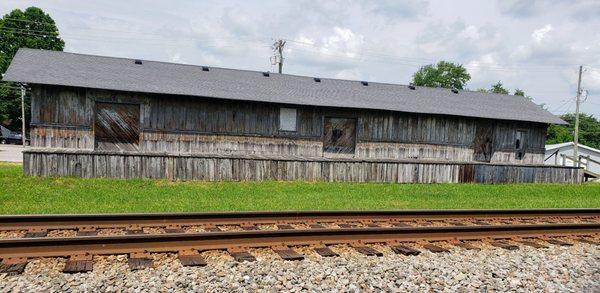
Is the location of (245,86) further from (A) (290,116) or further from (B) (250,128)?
(A) (290,116)

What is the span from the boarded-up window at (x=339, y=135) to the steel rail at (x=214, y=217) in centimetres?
1425

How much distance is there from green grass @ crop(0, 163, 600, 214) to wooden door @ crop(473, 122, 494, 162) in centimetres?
799

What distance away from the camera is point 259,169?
758 inches

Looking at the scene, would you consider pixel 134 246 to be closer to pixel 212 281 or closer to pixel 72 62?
pixel 212 281

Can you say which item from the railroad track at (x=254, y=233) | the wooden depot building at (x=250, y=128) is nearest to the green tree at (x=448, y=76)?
the wooden depot building at (x=250, y=128)

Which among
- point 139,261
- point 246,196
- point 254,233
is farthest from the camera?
point 246,196

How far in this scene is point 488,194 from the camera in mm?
18953

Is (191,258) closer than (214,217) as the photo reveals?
Yes

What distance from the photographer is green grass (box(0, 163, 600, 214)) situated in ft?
41.1

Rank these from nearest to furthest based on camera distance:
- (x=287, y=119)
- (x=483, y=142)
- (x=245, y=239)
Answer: (x=245, y=239) < (x=287, y=119) < (x=483, y=142)

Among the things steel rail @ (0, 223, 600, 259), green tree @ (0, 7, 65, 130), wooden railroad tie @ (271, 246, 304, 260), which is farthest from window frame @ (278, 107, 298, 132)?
green tree @ (0, 7, 65, 130)

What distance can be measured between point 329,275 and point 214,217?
4284 mm

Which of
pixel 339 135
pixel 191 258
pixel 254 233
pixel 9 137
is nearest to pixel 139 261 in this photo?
pixel 191 258

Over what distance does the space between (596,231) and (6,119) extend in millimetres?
60046
